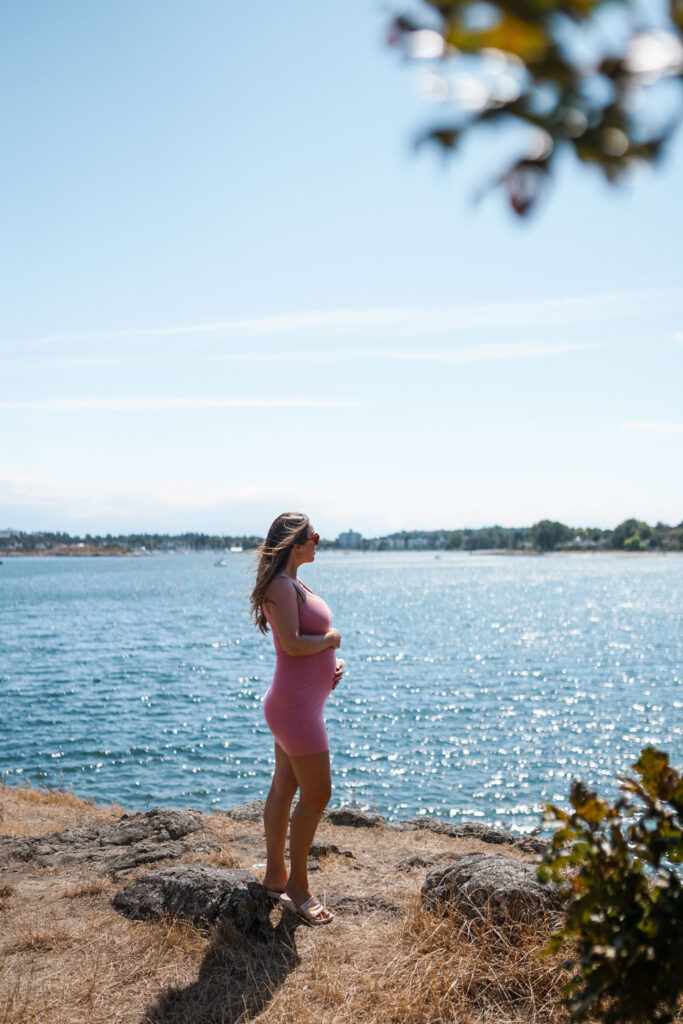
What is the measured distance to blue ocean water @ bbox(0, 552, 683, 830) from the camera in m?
17.4

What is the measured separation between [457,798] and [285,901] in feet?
40.2

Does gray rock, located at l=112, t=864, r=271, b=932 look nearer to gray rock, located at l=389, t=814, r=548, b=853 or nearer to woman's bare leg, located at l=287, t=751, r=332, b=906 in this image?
woman's bare leg, located at l=287, t=751, r=332, b=906

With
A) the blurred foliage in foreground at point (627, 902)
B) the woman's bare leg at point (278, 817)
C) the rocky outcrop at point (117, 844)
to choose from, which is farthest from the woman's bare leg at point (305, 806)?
the blurred foliage in foreground at point (627, 902)

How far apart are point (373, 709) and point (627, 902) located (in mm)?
24822

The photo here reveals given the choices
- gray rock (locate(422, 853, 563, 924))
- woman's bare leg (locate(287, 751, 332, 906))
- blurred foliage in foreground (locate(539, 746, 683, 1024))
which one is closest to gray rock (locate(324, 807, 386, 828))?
woman's bare leg (locate(287, 751, 332, 906))

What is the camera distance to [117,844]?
731 centimetres

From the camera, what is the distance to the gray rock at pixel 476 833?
27.8ft

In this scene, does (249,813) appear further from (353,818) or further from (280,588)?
(280,588)

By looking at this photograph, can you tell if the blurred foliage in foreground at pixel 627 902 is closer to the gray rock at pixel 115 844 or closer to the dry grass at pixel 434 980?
the dry grass at pixel 434 980

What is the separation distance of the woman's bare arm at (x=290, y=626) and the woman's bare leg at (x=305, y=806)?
2.16 ft

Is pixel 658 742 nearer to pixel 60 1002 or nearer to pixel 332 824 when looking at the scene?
pixel 332 824

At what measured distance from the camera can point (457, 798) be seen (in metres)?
16.7

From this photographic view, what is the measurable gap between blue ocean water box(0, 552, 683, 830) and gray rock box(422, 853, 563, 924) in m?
1.37

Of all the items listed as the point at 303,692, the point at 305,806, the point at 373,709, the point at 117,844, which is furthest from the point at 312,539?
the point at 373,709
